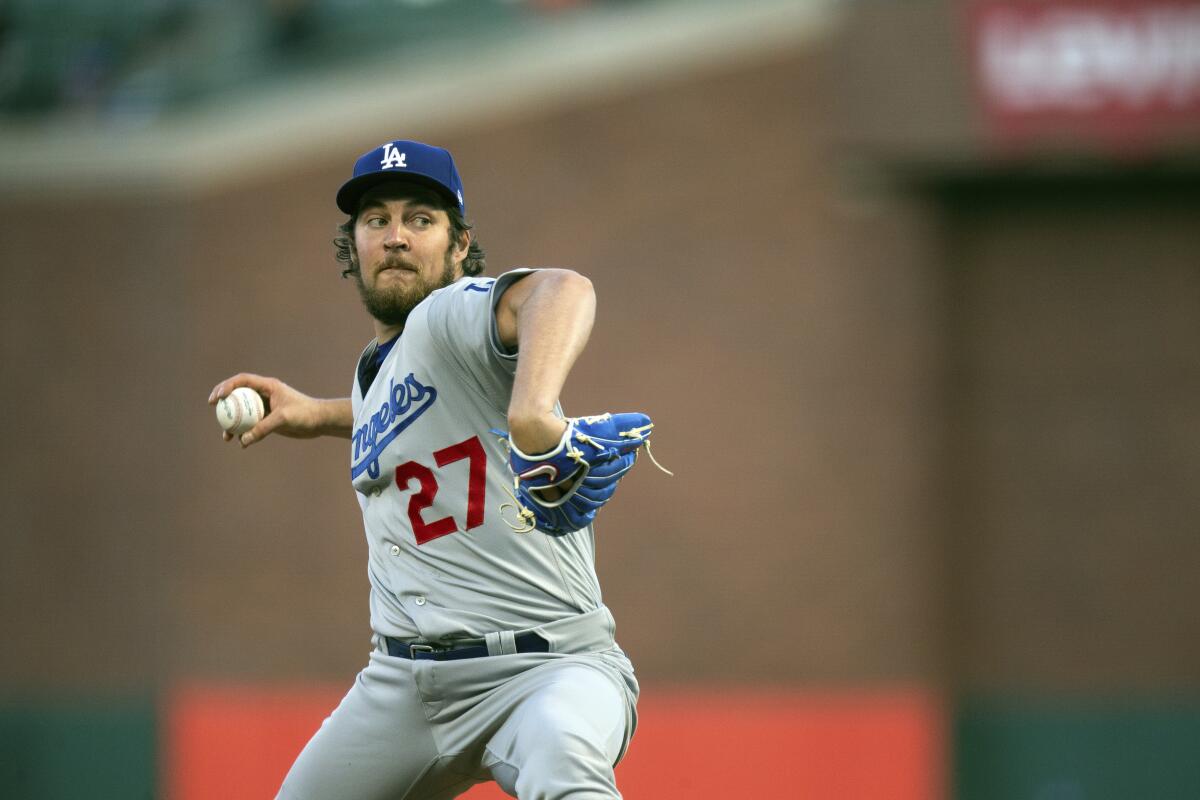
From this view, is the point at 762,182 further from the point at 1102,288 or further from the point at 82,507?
→ the point at 82,507

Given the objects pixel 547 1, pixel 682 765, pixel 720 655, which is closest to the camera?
pixel 682 765

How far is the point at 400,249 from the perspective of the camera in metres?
3.87

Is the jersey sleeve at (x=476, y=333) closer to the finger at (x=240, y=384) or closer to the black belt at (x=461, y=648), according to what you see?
the black belt at (x=461, y=648)

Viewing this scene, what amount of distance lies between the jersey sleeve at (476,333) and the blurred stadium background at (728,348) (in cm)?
659

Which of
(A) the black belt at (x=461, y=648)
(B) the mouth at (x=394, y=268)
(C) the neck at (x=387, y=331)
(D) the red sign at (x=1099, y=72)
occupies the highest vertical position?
(D) the red sign at (x=1099, y=72)

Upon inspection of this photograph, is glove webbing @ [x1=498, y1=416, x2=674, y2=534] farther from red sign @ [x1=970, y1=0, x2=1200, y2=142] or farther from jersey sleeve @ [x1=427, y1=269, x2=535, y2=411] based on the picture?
red sign @ [x1=970, y1=0, x2=1200, y2=142]

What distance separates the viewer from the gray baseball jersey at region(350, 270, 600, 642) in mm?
3588

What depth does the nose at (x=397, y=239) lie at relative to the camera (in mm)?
3867

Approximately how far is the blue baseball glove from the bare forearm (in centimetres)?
4

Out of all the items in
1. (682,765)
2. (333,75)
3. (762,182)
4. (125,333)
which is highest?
(333,75)

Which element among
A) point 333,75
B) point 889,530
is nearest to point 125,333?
point 333,75

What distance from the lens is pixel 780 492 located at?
10258 mm

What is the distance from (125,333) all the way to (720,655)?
434cm

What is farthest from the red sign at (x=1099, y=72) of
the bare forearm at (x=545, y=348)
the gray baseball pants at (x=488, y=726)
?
the bare forearm at (x=545, y=348)
